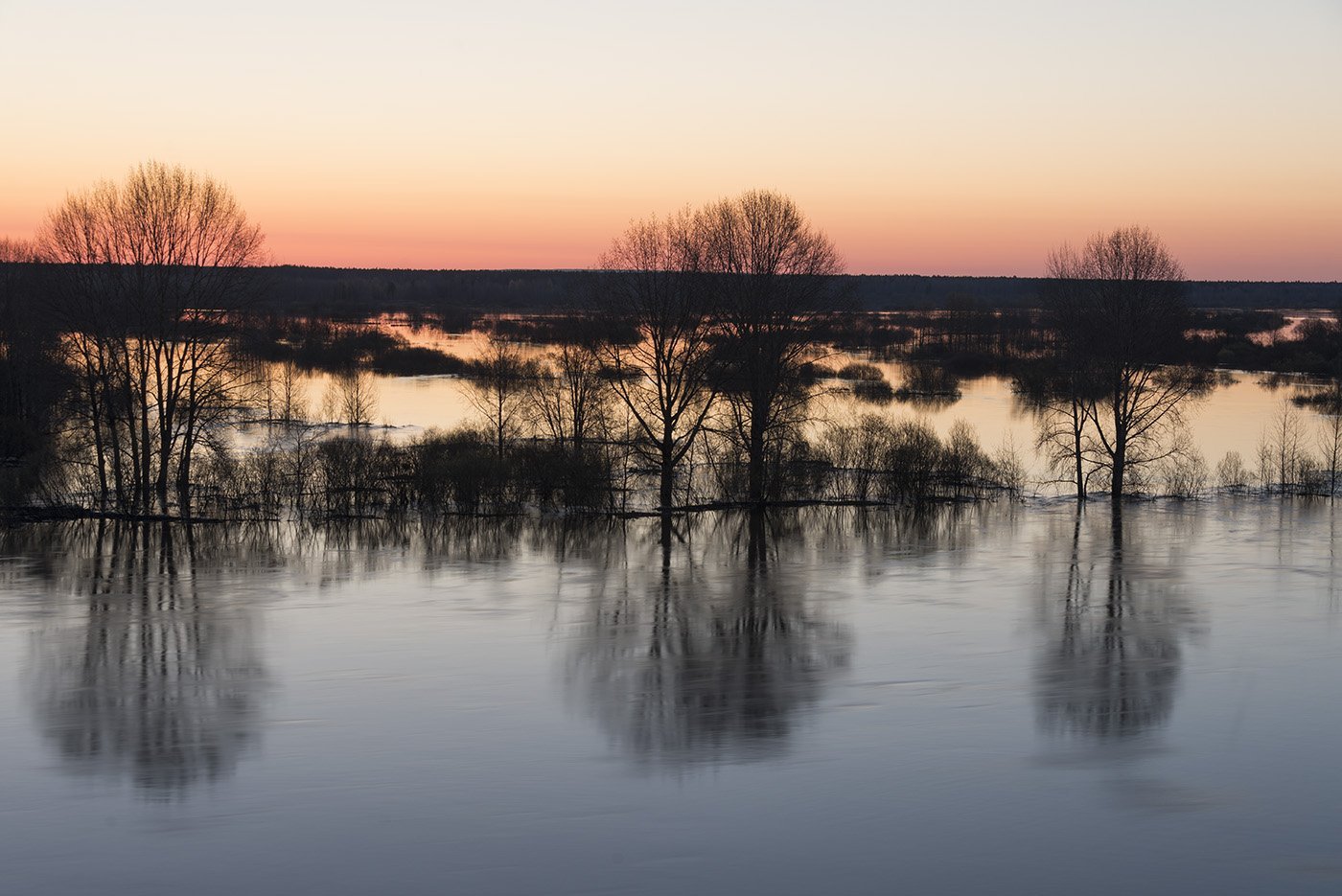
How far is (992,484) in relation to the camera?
40469mm

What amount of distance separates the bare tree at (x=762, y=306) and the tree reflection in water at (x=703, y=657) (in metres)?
9.09

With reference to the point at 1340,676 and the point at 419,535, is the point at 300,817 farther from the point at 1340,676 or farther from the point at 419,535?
the point at 419,535

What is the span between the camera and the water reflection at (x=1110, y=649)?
16906 mm

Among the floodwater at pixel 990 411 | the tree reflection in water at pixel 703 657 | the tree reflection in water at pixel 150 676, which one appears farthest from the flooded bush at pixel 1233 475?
the tree reflection in water at pixel 150 676

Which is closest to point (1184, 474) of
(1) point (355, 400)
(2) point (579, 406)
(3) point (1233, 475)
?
(3) point (1233, 475)

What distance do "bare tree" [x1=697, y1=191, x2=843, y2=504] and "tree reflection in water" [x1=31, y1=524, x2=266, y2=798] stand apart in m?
16.3

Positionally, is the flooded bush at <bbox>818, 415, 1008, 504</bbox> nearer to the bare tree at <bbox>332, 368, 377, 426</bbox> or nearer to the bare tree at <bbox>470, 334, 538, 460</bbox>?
the bare tree at <bbox>470, 334, 538, 460</bbox>

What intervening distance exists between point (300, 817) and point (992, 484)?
31147mm

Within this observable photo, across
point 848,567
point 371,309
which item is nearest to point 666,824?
point 848,567

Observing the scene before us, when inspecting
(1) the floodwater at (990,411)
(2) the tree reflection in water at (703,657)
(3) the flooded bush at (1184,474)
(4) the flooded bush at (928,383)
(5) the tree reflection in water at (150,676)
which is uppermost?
(4) the flooded bush at (928,383)

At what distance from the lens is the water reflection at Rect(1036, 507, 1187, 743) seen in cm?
1691

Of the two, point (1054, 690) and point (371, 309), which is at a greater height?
point (371, 309)

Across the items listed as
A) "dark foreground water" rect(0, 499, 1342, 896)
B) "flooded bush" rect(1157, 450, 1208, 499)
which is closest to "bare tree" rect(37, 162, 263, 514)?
"dark foreground water" rect(0, 499, 1342, 896)

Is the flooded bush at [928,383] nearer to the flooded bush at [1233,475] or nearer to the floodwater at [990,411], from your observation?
the floodwater at [990,411]
